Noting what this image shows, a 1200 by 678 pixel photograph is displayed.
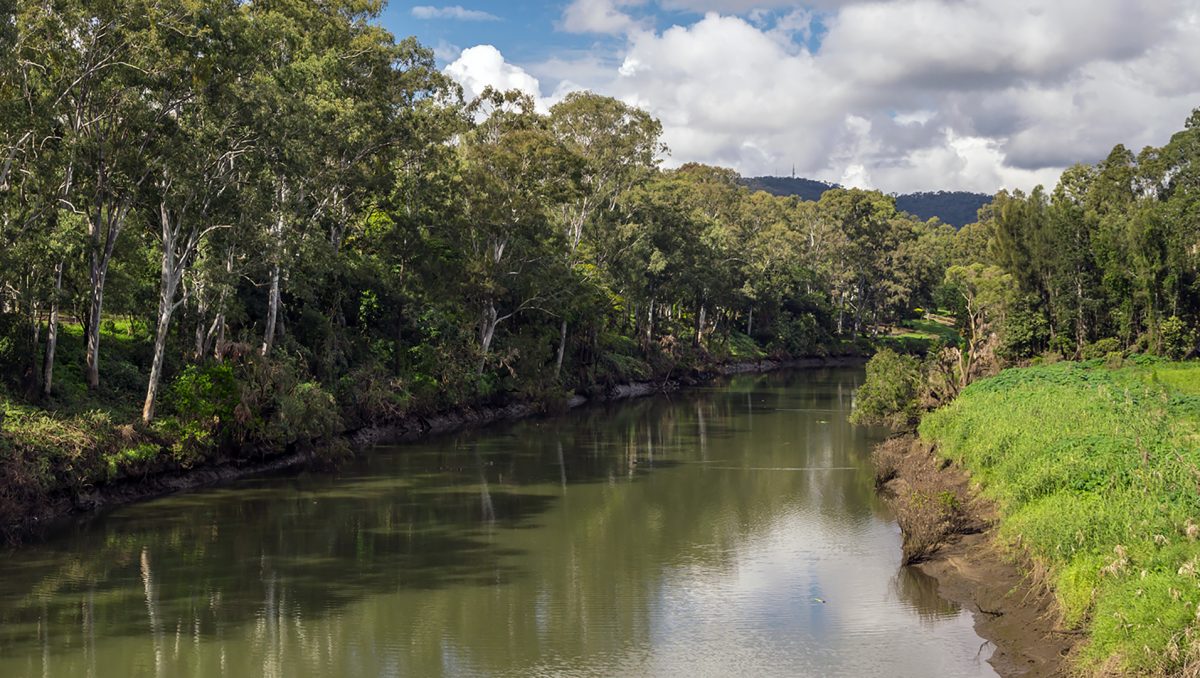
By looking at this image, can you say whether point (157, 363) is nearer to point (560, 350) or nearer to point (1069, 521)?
point (1069, 521)

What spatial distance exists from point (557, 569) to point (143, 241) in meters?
21.0

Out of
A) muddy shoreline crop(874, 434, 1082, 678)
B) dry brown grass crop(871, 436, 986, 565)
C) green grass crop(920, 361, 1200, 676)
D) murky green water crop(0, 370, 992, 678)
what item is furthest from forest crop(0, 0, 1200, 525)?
green grass crop(920, 361, 1200, 676)

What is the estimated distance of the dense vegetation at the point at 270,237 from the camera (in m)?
27.5

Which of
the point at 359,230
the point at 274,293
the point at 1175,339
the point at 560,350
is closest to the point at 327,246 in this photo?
the point at 274,293

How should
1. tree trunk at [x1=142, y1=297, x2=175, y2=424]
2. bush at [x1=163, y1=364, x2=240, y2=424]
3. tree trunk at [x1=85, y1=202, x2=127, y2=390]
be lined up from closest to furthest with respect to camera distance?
tree trunk at [x1=85, y1=202, x2=127, y2=390], tree trunk at [x1=142, y1=297, x2=175, y2=424], bush at [x1=163, y1=364, x2=240, y2=424]

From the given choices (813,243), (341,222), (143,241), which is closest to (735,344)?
(813,243)

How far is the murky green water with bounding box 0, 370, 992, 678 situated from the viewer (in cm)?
1784

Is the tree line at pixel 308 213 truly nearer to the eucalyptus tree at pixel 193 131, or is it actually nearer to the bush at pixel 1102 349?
the eucalyptus tree at pixel 193 131

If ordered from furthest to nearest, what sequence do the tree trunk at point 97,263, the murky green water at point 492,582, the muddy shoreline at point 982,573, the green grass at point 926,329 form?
1. the green grass at point 926,329
2. the tree trunk at point 97,263
3. the murky green water at point 492,582
4. the muddy shoreline at point 982,573

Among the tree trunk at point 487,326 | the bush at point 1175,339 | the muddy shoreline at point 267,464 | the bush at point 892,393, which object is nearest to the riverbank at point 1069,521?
the bush at point 892,393

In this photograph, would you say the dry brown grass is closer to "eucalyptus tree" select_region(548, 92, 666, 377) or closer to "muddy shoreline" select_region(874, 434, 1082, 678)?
"muddy shoreline" select_region(874, 434, 1082, 678)

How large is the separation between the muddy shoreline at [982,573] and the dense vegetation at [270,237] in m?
20.6

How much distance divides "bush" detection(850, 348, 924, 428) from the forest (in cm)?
1582

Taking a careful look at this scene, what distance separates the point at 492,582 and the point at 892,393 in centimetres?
2240
